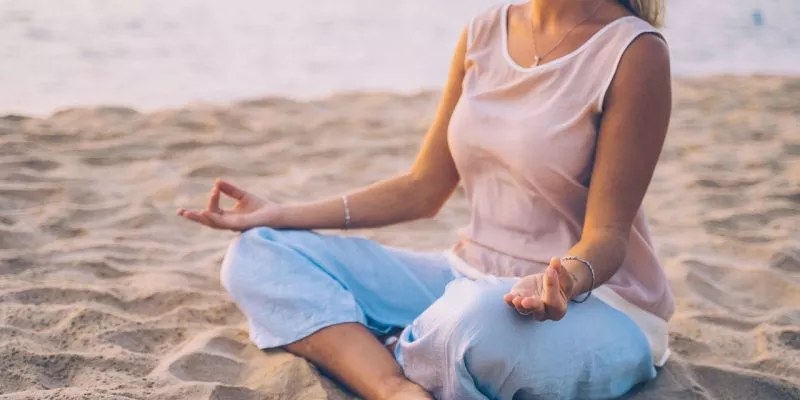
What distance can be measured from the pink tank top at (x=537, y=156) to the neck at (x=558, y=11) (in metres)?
0.09

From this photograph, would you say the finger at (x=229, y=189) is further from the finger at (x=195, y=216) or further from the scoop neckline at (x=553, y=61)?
the scoop neckline at (x=553, y=61)

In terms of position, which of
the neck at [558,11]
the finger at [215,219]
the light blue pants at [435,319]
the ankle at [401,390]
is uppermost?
the neck at [558,11]

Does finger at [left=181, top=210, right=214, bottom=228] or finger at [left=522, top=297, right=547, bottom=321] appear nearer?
finger at [left=522, top=297, right=547, bottom=321]

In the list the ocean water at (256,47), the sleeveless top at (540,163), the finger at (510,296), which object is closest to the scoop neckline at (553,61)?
the sleeveless top at (540,163)

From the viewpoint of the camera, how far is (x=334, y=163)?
443 centimetres

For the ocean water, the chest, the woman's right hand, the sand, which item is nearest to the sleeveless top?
the chest

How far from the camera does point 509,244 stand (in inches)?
87.3

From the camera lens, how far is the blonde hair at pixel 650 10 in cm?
215

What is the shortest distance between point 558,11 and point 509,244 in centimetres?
57

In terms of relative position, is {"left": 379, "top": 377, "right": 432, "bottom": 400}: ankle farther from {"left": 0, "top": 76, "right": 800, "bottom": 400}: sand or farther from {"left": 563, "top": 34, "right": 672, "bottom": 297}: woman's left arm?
{"left": 563, "top": 34, "right": 672, "bottom": 297}: woman's left arm

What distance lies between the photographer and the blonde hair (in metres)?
2.15

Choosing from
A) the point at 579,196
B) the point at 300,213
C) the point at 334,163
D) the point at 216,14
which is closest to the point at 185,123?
the point at 334,163

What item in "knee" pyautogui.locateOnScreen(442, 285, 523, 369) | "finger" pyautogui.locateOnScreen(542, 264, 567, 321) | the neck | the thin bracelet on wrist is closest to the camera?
"finger" pyautogui.locateOnScreen(542, 264, 567, 321)

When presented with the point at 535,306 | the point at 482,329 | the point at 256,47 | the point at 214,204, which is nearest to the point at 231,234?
the point at 214,204
